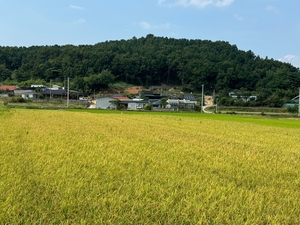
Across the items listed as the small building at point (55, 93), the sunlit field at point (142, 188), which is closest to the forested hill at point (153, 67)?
the small building at point (55, 93)

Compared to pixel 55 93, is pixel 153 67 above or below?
above

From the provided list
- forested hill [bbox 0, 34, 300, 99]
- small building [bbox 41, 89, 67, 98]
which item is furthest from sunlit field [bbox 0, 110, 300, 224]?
forested hill [bbox 0, 34, 300, 99]

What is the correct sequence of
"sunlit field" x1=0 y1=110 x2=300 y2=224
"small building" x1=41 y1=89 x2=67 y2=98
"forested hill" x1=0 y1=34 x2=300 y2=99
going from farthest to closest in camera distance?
1. "forested hill" x1=0 y1=34 x2=300 y2=99
2. "small building" x1=41 y1=89 x2=67 y2=98
3. "sunlit field" x1=0 y1=110 x2=300 y2=224

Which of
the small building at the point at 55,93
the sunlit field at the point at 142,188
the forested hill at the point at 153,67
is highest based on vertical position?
the forested hill at the point at 153,67

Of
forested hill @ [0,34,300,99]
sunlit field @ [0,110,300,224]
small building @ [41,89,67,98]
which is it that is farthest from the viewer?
forested hill @ [0,34,300,99]

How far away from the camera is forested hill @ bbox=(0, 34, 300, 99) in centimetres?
7649

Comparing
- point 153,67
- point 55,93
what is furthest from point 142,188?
point 153,67

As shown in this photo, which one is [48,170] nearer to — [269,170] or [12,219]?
[12,219]

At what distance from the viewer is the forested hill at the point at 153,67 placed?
76.5 metres

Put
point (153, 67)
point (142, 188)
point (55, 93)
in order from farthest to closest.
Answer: point (153, 67), point (55, 93), point (142, 188)

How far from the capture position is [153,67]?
90.4 metres

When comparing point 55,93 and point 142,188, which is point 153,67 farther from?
point 142,188

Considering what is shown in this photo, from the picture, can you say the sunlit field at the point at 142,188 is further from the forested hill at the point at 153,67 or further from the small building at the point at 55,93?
the forested hill at the point at 153,67

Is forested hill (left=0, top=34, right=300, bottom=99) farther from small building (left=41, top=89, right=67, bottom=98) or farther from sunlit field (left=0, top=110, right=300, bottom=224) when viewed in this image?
sunlit field (left=0, top=110, right=300, bottom=224)
